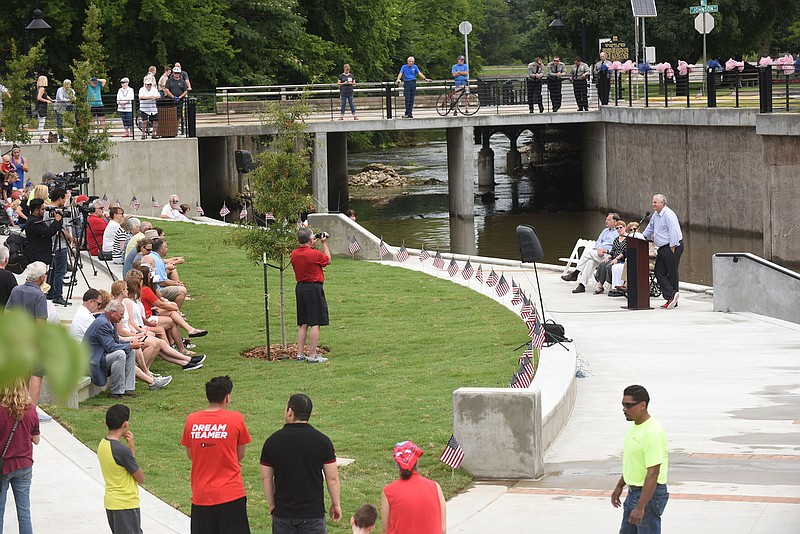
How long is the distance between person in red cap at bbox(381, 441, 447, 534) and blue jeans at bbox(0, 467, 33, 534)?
2441mm

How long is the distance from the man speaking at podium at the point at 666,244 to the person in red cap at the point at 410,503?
39.8 feet

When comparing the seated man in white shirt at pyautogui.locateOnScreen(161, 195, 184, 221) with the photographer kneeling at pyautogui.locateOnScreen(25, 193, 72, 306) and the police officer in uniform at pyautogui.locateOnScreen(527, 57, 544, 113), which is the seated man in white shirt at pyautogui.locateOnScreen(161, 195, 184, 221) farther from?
the police officer in uniform at pyautogui.locateOnScreen(527, 57, 544, 113)

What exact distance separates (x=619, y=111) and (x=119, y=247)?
77.6ft

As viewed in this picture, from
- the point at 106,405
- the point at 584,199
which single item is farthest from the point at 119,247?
the point at 584,199

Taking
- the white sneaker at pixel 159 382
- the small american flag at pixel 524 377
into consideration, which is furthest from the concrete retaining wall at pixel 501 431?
the white sneaker at pixel 159 382

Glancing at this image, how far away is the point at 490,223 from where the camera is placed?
41406 millimetres

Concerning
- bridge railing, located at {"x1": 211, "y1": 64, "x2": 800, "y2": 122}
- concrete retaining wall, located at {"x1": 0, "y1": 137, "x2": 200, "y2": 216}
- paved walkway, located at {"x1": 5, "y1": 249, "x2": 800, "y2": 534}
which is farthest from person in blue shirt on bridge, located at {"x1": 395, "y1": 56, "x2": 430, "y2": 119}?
paved walkway, located at {"x1": 5, "y1": 249, "x2": 800, "y2": 534}

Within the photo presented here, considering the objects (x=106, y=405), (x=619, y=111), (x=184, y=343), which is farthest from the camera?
(x=619, y=111)

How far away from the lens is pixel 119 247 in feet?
62.8

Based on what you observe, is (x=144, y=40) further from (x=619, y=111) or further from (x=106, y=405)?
(x=106, y=405)

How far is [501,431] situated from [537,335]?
377cm

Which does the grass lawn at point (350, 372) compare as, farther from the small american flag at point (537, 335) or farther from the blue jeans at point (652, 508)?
the blue jeans at point (652, 508)

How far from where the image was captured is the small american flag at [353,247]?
2444 cm

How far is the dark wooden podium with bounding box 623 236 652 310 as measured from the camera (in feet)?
59.1
